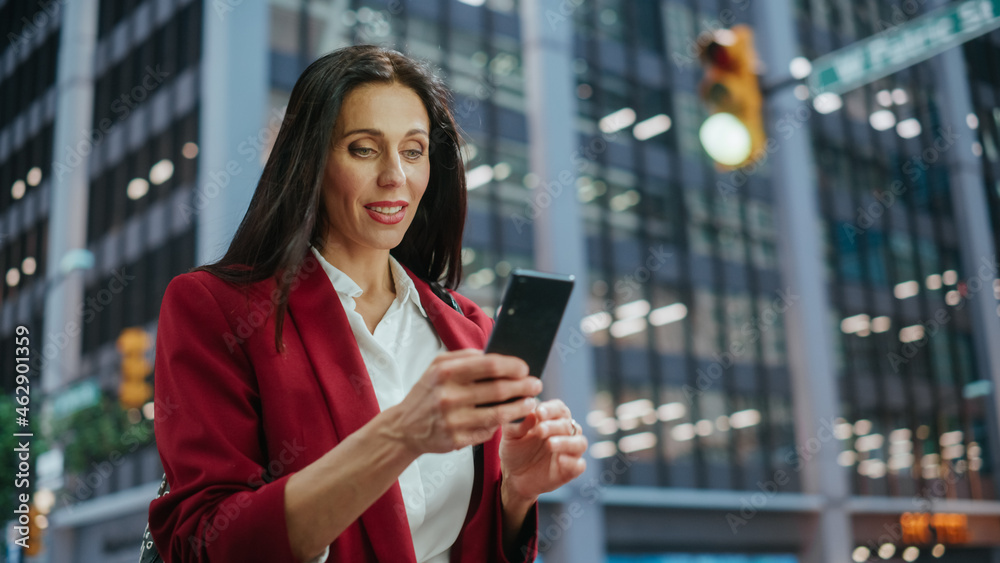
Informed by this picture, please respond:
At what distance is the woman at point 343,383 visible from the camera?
115 cm

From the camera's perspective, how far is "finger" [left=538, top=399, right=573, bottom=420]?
4.57ft

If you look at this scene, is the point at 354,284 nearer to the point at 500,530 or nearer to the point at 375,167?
the point at 375,167

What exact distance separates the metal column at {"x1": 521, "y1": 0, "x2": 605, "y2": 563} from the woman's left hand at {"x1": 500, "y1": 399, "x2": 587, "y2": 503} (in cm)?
1595

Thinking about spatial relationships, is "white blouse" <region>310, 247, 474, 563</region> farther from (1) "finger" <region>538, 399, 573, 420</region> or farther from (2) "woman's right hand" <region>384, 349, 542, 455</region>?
(2) "woman's right hand" <region>384, 349, 542, 455</region>

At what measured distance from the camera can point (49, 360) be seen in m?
18.7

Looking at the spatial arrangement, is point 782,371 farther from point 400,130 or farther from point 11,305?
point 400,130

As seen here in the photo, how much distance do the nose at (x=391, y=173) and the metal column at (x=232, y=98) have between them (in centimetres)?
1449
